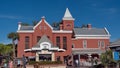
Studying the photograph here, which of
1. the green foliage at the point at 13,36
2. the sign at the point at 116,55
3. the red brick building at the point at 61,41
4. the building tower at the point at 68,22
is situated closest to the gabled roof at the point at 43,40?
the red brick building at the point at 61,41

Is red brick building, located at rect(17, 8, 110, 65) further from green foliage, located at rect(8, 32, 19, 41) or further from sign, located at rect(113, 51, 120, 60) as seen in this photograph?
sign, located at rect(113, 51, 120, 60)

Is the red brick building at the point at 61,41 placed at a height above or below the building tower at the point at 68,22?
below

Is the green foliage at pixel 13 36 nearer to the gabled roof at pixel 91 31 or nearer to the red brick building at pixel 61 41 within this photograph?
the red brick building at pixel 61 41

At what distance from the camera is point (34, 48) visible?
2530 inches

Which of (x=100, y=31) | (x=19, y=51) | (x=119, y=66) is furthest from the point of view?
(x=100, y=31)

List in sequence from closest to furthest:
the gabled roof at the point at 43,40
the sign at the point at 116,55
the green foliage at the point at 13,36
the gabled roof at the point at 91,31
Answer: the sign at the point at 116,55 → the gabled roof at the point at 43,40 → the green foliage at the point at 13,36 → the gabled roof at the point at 91,31

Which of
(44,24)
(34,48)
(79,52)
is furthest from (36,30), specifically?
(79,52)

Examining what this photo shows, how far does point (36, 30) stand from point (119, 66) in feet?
118

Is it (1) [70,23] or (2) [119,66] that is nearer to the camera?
(2) [119,66]

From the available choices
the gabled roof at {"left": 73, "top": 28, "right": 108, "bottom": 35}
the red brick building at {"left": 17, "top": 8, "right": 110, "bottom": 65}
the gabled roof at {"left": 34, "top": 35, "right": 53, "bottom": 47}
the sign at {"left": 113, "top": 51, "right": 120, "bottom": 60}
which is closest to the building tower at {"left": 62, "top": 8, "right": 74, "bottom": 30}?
the red brick building at {"left": 17, "top": 8, "right": 110, "bottom": 65}

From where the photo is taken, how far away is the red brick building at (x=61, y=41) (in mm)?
65188

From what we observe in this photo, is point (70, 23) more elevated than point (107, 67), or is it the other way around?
point (70, 23)

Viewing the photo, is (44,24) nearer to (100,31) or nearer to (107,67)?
(100,31)

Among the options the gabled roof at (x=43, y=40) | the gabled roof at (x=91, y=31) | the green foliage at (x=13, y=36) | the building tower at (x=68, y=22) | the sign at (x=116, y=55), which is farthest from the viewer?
the building tower at (x=68, y=22)
